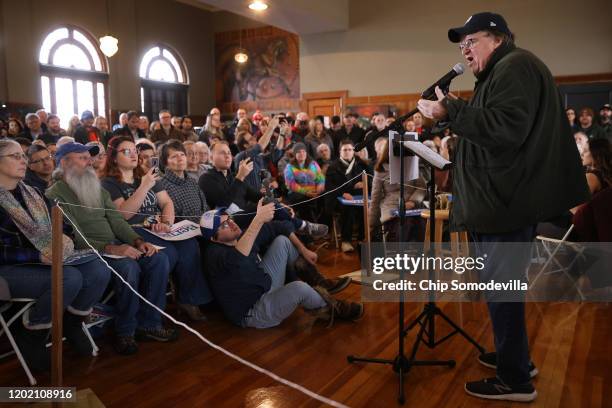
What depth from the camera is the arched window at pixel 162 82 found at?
14055 millimetres

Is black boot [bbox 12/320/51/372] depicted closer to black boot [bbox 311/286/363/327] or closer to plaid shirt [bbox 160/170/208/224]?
plaid shirt [bbox 160/170/208/224]

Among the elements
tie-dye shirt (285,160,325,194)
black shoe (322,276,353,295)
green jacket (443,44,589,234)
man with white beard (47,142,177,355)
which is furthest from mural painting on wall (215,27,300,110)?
green jacket (443,44,589,234)

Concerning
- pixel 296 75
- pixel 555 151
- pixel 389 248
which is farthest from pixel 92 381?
pixel 296 75

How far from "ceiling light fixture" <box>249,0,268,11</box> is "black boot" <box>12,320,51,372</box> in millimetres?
7022

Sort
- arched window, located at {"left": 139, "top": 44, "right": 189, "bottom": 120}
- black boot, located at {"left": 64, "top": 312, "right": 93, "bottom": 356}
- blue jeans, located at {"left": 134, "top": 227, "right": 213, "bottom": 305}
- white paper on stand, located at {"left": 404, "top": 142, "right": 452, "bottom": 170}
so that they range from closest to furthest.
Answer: white paper on stand, located at {"left": 404, "top": 142, "right": 452, "bottom": 170}
black boot, located at {"left": 64, "top": 312, "right": 93, "bottom": 356}
blue jeans, located at {"left": 134, "top": 227, "right": 213, "bottom": 305}
arched window, located at {"left": 139, "top": 44, "right": 189, "bottom": 120}

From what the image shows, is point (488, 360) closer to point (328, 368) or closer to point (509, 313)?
point (509, 313)

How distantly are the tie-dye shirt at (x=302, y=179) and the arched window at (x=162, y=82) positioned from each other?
354 inches

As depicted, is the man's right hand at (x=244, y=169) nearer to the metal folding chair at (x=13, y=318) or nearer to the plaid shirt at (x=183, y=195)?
the plaid shirt at (x=183, y=195)

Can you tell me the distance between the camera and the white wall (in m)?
10.1

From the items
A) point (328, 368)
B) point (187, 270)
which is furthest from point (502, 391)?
point (187, 270)

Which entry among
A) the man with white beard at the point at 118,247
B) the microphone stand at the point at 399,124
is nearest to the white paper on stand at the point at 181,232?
the man with white beard at the point at 118,247

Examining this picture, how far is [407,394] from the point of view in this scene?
98.3 inches

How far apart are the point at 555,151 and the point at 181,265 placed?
97.5 inches

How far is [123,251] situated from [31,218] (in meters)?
0.58
